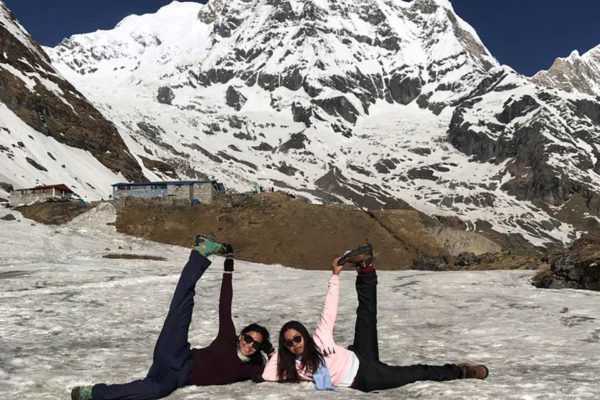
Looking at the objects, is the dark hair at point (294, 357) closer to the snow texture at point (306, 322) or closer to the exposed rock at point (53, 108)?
the snow texture at point (306, 322)

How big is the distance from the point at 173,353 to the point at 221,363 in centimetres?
89

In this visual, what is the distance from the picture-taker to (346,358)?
28.7ft

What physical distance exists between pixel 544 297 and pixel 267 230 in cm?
4649

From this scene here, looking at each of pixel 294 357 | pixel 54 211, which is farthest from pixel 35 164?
pixel 294 357

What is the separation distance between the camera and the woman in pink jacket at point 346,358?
28.2 feet

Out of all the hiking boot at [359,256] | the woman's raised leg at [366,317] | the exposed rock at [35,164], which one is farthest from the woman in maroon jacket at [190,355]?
the exposed rock at [35,164]

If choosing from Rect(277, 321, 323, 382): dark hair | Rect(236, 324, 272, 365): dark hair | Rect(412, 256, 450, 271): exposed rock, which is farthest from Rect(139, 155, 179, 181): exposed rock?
Rect(277, 321, 323, 382): dark hair

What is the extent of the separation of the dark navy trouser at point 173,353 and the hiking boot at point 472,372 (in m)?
4.48

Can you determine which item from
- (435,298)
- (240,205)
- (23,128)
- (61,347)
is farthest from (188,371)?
(23,128)

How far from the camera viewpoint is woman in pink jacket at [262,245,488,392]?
28.2 ft

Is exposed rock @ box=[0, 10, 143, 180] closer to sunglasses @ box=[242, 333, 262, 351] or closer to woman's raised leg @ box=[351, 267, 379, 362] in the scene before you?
sunglasses @ box=[242, 333, 262, 351]

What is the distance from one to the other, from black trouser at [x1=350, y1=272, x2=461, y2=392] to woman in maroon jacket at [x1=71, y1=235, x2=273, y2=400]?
5.26 feet

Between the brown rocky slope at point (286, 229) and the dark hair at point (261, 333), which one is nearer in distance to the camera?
the dark hair at point (261, 333)

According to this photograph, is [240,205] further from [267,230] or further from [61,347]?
[61,347]
